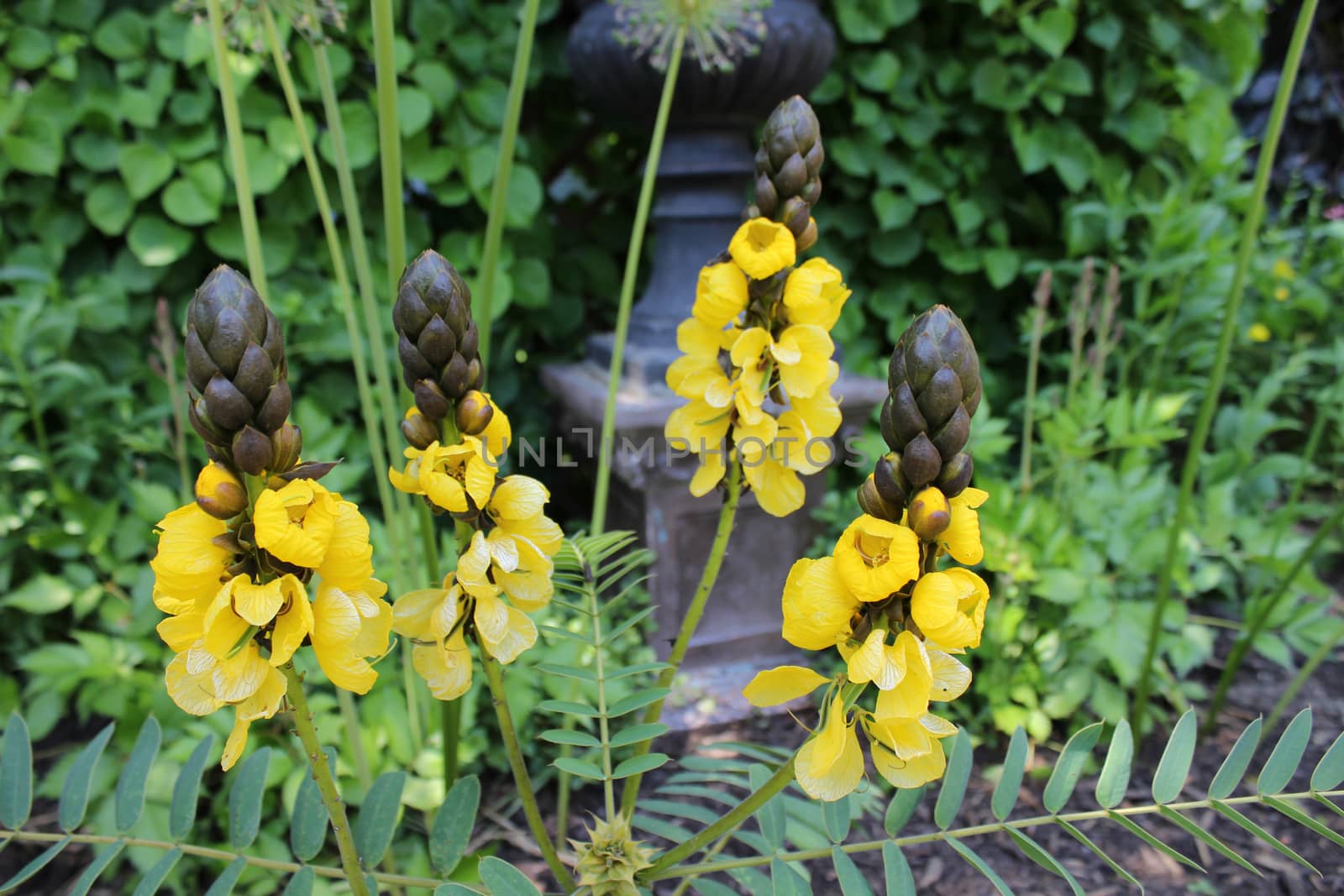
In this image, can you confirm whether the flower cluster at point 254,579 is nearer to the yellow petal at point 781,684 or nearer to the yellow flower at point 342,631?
the yellow flower at point 342,631

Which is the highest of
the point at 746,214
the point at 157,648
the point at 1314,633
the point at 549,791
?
the point at 746,214

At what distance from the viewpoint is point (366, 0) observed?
6.74 feet

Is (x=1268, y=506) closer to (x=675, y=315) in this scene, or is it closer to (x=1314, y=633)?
(x=1314, y=633)

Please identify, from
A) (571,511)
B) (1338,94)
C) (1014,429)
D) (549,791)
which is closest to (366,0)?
(571,511)

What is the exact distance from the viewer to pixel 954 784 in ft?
2.70

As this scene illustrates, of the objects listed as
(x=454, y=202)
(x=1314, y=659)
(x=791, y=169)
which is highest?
(x=454, y=202)

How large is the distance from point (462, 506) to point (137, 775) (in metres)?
0.53

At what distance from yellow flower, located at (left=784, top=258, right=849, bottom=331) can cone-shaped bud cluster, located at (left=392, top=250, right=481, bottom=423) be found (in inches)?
11.6

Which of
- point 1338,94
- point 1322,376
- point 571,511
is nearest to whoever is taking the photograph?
point 571,511

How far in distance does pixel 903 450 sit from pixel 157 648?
5.12 ft

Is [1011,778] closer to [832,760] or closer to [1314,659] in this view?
[832,760]

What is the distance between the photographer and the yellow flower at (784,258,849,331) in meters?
→ 0.73

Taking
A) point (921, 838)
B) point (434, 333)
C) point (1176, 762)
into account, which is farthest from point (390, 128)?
point (1176, 762)

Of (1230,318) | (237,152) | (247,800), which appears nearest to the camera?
(247,800)
